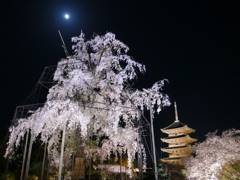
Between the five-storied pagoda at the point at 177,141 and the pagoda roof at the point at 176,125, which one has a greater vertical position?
the pagoda roof at the point at 176,125

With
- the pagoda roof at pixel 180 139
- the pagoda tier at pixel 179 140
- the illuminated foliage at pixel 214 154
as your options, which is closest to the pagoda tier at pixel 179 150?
the pagoda tier at pixel 179 140

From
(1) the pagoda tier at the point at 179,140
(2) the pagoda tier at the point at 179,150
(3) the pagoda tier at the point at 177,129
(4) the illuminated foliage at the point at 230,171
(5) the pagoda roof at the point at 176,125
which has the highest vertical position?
(5) the pagoda roof at the point at 176,125

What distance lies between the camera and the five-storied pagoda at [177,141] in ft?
111

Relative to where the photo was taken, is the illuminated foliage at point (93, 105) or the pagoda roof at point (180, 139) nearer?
the illuminated foliage at point (93, 105)

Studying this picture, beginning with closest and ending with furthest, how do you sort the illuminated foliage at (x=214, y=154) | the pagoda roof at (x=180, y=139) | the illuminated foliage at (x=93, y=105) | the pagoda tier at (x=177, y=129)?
the illuminated foliage at (x=93, y=105)
the illuminated foliage at (x=214, y=154)
the pagoda roof at (x=180, y=139)
the pagoda tier at (x=177, y=129)

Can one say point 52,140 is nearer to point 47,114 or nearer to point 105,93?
point 47,114

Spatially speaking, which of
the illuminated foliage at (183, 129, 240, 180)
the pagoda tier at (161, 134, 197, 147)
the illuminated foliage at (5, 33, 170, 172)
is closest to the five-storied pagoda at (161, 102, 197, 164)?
the pagoda tier at (161, 134, 197, 147)

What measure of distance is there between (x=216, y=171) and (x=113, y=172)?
742 cm

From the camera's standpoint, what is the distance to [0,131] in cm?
2078

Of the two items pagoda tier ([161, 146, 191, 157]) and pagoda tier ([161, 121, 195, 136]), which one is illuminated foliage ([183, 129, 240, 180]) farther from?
pagoda tier ([161, 121, 195, 136])

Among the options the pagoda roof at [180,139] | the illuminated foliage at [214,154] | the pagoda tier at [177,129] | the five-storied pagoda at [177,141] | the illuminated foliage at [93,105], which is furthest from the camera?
the pagoda tier at [177,129]

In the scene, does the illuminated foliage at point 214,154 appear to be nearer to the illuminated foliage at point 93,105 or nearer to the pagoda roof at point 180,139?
the illuminated foliage at point 93,105

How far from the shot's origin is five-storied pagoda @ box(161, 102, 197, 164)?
111ft

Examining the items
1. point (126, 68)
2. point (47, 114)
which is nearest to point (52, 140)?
point (47, 114)
